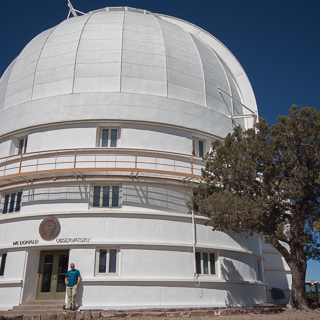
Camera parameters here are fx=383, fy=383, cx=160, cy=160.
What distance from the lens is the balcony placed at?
15.7 metres

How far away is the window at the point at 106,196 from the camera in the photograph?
15602mm

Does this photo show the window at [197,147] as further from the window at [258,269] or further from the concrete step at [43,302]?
the concrete step at [43,302]

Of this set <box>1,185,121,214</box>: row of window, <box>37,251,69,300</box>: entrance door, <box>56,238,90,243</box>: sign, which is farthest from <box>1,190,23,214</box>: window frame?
<box>56,238,90,243</box>: sign

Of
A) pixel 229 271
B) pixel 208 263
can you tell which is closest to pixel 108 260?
pixel 208 263

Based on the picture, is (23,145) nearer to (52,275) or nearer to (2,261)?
(2,261)

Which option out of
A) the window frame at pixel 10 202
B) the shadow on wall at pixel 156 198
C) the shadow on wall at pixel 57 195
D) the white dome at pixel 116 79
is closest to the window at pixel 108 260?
the shadow on wall at pixel 156 198

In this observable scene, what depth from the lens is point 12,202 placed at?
55.2 feet

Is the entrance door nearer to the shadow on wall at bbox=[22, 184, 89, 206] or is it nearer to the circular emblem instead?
the circular emblem

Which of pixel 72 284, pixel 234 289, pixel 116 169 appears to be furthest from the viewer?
pixel 234 289

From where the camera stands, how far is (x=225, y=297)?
15.7 m

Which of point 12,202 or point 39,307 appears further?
point 12,202

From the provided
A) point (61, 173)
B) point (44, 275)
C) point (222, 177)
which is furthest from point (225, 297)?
point (61, 173)

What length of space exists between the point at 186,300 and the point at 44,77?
12.4m

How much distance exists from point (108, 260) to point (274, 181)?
274 inches
